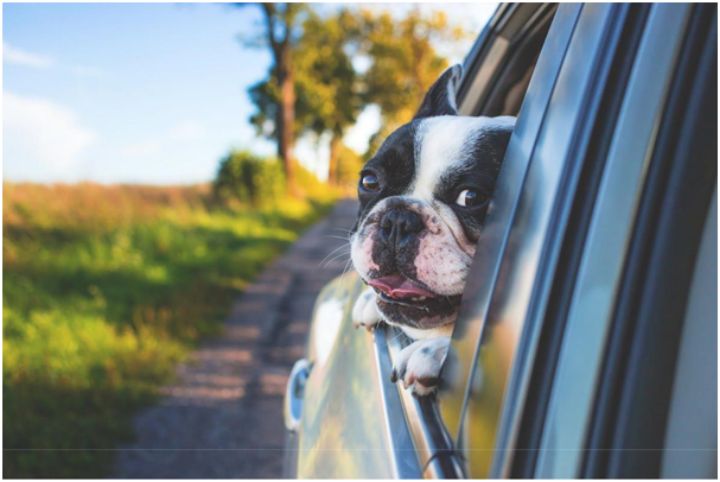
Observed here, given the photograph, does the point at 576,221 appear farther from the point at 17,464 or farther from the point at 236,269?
the point at 236,269

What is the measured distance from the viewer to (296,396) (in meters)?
2.41

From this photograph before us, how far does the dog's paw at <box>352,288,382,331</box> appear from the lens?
1801 millimetres

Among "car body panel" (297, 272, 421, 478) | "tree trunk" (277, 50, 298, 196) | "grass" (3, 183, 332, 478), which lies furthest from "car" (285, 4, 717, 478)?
"tree trunk" (277, 50, 298, 196)

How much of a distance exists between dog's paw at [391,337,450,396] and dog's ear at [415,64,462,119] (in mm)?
678

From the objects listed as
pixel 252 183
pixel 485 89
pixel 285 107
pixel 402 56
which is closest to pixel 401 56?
pixel 402 56

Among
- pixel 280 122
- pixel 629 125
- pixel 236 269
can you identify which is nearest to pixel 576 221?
pixel 629 125

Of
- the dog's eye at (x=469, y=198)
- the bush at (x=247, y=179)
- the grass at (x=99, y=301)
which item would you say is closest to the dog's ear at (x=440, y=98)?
the dog's eye at (x=469, y=198)

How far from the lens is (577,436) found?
83cm

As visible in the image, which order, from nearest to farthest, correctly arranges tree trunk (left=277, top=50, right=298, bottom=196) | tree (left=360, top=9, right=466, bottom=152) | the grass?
1. tree (left=360, top=9, right=466, bottom=152)
2. the grass
3. tree trunk (left=277, top=50, right=298, bottom=196)

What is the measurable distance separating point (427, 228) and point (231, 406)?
3.70m

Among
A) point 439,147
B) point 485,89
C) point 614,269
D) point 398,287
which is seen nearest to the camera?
point 614,269

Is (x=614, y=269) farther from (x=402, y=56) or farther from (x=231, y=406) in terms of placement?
(x=231, y=406)

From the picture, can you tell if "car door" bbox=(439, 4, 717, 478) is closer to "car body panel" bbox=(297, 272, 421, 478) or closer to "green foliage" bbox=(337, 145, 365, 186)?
"car body panel" bbox=(297, 272, 421, 478)

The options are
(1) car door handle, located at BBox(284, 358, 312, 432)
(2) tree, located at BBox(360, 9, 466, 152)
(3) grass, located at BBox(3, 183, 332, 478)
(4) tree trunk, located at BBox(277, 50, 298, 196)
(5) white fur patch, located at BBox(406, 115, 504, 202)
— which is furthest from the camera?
(4) tree trunk, located at BBox(277, 50, 298, 196)
